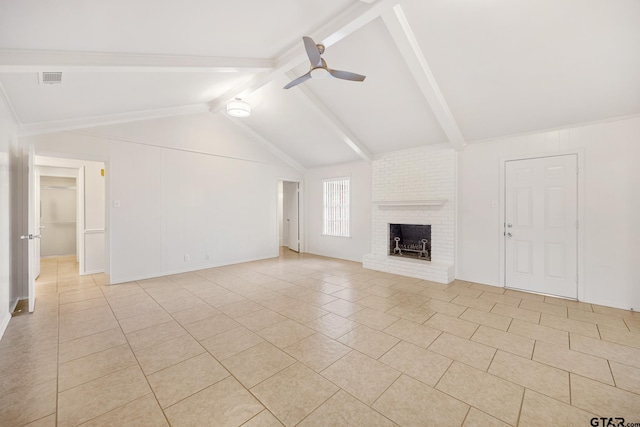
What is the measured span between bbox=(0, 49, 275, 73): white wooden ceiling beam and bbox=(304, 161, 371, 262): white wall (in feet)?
11.9

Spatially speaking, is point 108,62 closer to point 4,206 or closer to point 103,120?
point 4,206

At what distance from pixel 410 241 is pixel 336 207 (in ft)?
7.36

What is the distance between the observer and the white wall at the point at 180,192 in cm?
455

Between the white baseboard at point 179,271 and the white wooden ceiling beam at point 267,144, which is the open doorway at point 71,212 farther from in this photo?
the white wooden ceiling beam at point 267,144

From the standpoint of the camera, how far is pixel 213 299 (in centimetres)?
384

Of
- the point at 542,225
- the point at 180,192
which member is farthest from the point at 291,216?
the point at 542,225


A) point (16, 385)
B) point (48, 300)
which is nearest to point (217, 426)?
point (16, 385)

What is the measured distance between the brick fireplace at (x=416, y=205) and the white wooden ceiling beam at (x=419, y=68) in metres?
0.74

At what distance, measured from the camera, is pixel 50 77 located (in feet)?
8.79

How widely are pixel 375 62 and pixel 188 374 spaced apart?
4170 millimetres

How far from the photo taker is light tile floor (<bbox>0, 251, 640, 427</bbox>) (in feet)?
5.61

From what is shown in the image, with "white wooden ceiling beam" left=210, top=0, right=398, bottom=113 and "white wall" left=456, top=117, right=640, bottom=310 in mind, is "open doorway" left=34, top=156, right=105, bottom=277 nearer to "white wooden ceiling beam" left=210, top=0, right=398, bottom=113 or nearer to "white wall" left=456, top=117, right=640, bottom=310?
"white wooden ceiling beam" left=210, top=0, right=398, bottom=113

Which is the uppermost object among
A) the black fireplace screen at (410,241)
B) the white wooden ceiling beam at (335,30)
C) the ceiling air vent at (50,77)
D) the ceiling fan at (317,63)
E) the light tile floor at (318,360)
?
the white wooden ceiling beam at (335,30)

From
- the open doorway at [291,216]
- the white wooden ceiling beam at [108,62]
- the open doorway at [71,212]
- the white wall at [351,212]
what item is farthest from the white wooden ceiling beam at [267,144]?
the open doorway at [71,212]
